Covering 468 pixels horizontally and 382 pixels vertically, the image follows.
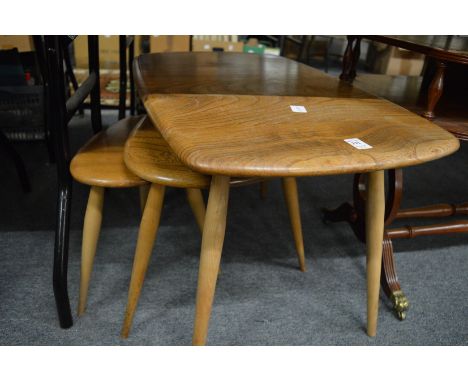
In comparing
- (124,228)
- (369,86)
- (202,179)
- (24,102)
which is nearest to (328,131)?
(202,179)

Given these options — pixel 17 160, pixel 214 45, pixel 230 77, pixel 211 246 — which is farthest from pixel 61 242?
pixel 214 45

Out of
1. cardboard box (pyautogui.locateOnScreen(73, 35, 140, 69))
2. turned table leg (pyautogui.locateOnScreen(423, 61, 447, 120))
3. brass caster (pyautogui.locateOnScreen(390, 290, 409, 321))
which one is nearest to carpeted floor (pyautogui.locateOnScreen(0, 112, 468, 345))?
brass caster (pyautogui.locateOnScreen(390, 290, 409, 321))

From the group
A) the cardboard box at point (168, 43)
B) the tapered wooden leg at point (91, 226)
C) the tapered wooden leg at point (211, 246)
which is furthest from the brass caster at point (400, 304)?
Result: the cardboard box at point (168, 43)

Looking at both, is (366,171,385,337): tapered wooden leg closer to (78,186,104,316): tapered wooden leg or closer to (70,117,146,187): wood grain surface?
(70,117,146,187): wood grain surface

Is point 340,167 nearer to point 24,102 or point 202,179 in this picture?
point 202,179

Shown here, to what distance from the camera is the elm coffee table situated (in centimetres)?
58

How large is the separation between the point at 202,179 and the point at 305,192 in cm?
109

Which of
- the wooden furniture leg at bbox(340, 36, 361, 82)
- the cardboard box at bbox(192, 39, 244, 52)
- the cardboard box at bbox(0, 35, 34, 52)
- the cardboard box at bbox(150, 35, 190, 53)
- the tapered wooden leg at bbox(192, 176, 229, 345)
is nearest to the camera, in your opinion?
the tapered wooden leg at bbox(192, 176, 229, 345)

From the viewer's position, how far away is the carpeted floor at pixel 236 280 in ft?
3.46

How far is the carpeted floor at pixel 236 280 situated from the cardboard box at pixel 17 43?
0.64 meters

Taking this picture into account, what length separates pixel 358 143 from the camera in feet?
2.15

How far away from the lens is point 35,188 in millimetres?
1718

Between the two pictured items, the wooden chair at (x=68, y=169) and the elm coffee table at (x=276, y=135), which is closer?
the elm coffee table at (x=276, y=135)

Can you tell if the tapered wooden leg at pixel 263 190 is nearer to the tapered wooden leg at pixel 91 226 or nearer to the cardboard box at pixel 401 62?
the tapered wooden leg at pixel 91 226
